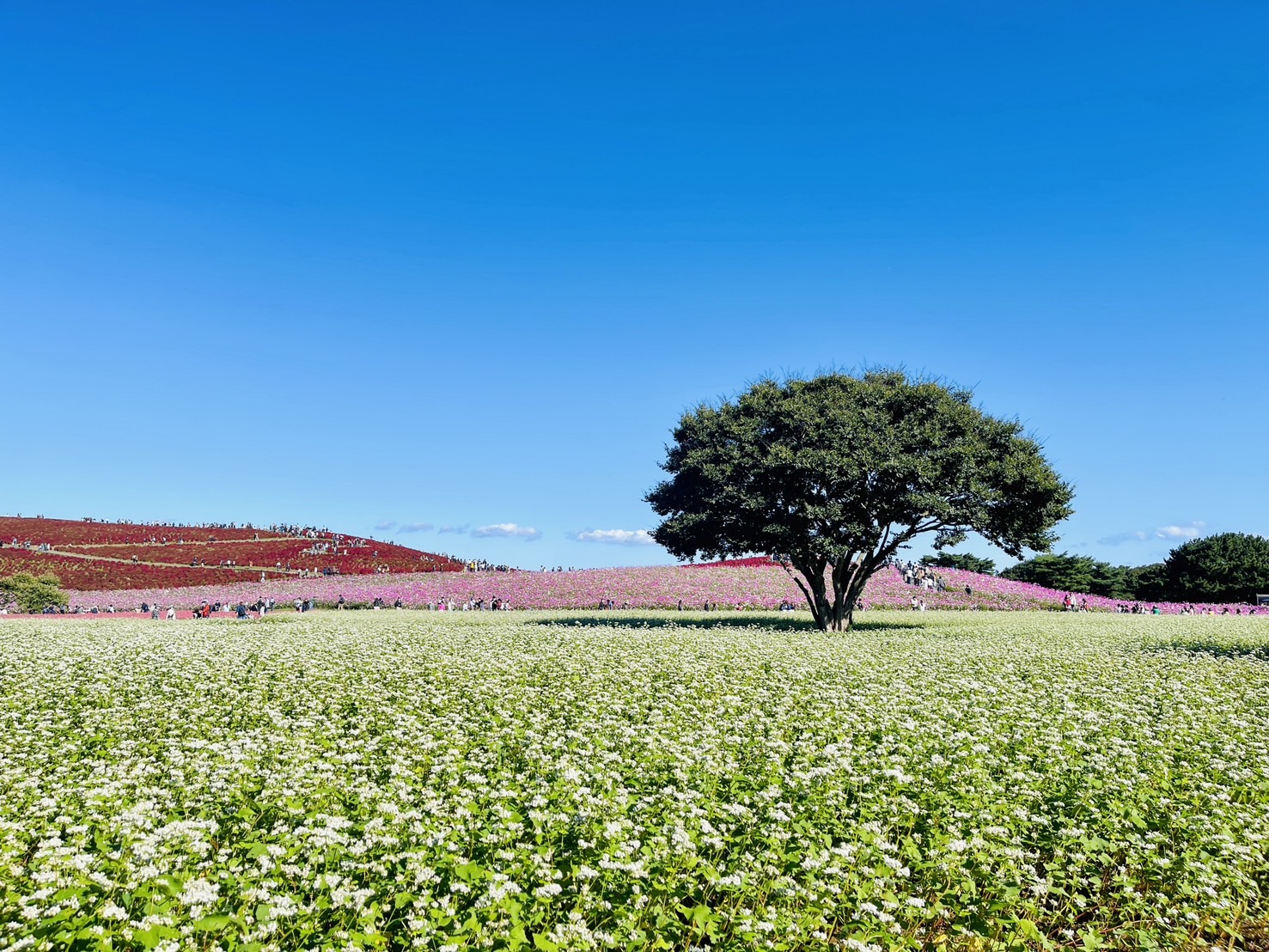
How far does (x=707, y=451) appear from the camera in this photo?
1441 inches

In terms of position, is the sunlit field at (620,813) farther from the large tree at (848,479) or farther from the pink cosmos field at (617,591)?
the pink cosmos field at (617,591)

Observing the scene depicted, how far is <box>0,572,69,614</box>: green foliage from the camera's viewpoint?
56844mm

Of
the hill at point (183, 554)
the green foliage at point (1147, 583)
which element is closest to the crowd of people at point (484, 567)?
the hill at point (183, 554)

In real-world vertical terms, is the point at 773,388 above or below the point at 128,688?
above

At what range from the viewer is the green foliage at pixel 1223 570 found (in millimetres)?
84312

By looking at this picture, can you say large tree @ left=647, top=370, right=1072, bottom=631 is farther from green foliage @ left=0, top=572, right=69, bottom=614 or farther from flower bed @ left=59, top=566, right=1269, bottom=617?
green foliage @ left=0, top=572, right=69, bottom=614

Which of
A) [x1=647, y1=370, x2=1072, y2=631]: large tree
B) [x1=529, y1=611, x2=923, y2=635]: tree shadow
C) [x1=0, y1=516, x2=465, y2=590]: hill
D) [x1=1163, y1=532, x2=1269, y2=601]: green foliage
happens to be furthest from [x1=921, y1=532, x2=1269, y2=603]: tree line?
[x1=0, y1=516, x2=465, y2=590]: hill

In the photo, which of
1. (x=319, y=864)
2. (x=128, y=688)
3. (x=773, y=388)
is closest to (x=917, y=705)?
(x=319, y=864)

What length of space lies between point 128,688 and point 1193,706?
21.1 meters

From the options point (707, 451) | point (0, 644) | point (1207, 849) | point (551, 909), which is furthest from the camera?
point (707, 451)

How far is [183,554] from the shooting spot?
94.7 metres

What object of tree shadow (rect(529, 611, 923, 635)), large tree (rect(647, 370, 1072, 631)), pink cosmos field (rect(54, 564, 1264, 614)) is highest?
large tree (rect(647, 370, 1072, 631))

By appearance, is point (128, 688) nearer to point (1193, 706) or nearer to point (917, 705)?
point (917, 705)

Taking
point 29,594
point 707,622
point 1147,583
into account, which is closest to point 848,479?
point 707,622
